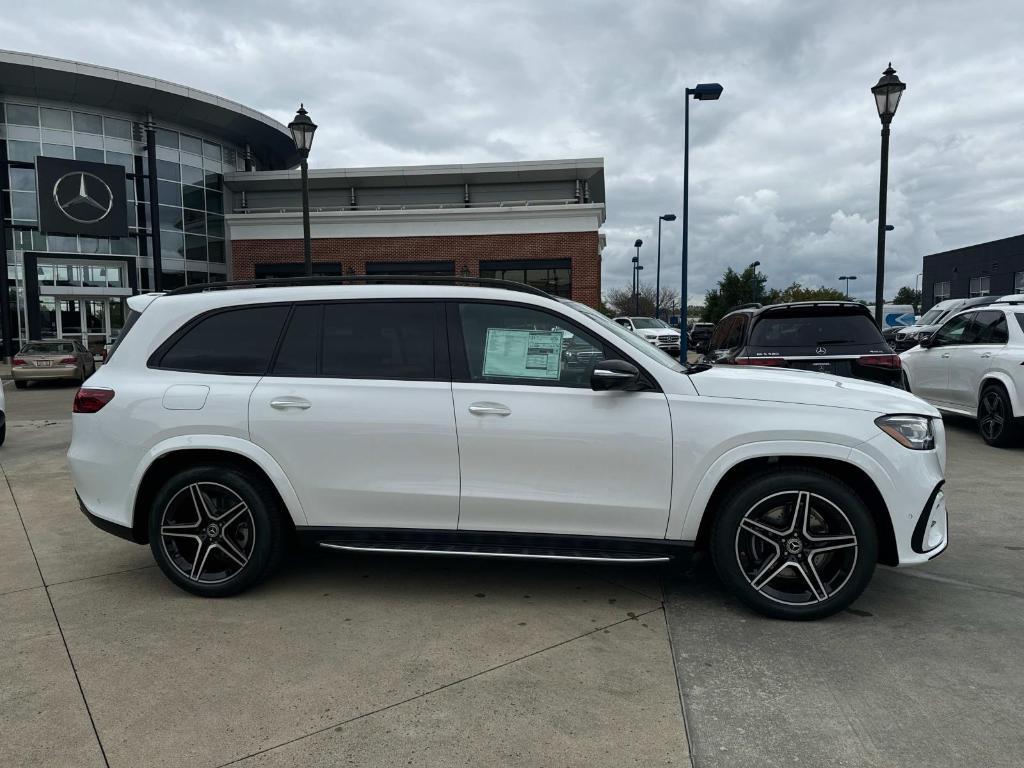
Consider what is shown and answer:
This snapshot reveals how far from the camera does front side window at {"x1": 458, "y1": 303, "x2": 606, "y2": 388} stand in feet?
12.6

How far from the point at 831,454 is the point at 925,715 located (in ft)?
3.98

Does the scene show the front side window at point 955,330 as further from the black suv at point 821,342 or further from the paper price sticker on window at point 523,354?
the paper price sticker on window at point 523,354

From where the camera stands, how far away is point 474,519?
3.86 meters

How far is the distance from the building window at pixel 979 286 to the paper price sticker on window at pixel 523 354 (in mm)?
61153

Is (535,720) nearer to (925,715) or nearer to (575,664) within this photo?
(575,664)

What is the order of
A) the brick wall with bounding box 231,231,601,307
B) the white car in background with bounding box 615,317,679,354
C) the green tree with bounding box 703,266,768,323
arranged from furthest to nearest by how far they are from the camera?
the green tree with bounding box 703,266,768,323
the brick wall with bounding box 231,231,601,307
the white car in background with bounding box 615,317,679,354

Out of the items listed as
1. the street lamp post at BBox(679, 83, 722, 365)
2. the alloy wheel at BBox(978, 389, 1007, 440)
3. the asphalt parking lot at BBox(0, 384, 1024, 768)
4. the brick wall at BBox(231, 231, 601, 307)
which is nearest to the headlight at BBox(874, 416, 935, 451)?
the asphalt parking lot at BBox(0, 384, 1024, 768)

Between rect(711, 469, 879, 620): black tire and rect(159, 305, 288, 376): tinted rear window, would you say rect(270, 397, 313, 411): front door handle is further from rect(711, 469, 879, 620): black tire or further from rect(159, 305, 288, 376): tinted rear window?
rect(711, 469, 879, 620): black tire

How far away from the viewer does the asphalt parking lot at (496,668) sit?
2.70 metres

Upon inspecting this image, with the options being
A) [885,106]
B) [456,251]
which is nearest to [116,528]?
[885,106]

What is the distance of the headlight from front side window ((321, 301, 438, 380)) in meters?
2.31

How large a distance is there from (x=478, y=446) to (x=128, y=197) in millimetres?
30861

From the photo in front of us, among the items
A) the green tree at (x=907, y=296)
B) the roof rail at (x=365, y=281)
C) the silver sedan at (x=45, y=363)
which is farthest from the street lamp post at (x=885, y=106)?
the green tree at (x=907, y=296)

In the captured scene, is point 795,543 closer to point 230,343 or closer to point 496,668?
point 496,668
